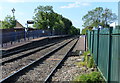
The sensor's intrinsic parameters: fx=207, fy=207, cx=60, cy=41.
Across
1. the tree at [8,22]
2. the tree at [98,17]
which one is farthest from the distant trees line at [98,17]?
the tree at [8,22]

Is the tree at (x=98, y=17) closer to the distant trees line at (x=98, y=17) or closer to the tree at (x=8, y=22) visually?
the distant trees line at (x=98, y=17)

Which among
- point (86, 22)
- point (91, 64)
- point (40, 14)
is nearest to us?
point (91, 64)

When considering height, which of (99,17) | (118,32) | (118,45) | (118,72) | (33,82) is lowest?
(33,82)

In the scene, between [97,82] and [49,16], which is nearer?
[97,82]

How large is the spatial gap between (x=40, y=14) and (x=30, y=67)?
8023cm

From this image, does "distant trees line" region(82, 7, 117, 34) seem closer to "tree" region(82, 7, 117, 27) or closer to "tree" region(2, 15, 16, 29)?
"tree" region(82, 7, 117, 27)

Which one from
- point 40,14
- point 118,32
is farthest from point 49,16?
point 118,32

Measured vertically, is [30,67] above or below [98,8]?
below

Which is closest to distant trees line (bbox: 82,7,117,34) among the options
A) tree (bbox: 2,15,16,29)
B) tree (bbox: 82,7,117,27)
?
tree (bbox: 82,7,117,27)

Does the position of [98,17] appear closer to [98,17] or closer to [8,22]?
[98,17]

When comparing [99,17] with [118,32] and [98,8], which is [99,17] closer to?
[98,8]

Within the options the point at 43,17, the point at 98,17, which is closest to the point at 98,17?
the point at 98,17

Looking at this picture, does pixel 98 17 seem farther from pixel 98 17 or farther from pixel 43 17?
pixel 43 17

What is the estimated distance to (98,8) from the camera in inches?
2869
